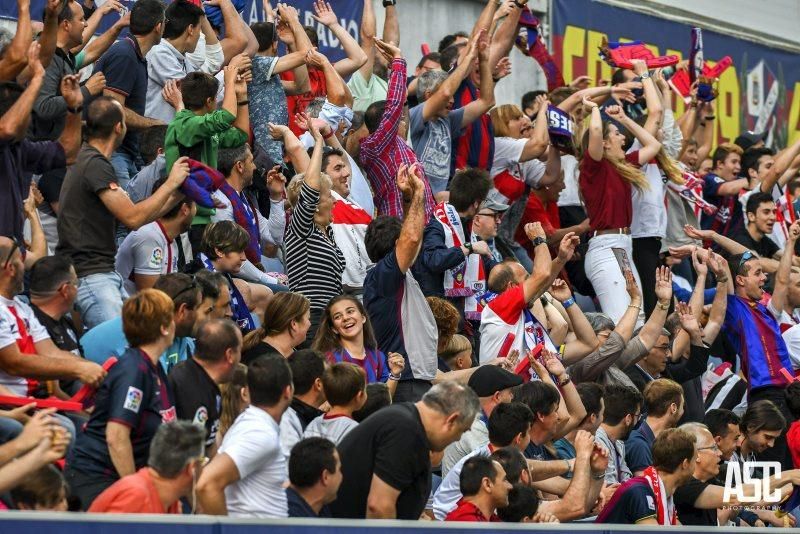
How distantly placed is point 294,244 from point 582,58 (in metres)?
8.78

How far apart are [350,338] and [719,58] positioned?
12.2 meters

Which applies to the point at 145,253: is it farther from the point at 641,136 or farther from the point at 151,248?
the point at 641,136

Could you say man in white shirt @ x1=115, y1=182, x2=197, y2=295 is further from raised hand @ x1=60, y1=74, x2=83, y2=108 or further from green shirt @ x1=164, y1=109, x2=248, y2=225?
raised hand @ x1=60, y1=74, x2=83, y2=108

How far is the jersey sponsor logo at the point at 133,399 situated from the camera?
6184 mm

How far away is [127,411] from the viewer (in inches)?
244

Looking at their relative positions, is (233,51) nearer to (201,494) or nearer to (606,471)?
(606,471)

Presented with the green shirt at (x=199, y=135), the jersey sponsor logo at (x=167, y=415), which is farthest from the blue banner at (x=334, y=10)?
the jersey sponsor logo at (x=167, y=415)

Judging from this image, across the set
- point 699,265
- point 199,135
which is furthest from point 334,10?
point 199,135

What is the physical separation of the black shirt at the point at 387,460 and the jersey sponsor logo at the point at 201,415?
61 cm

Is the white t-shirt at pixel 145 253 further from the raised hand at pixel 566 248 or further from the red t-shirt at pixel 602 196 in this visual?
the red t-shirt at pixel 602 196

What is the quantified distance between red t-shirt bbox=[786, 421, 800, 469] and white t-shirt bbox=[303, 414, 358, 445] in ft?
14.4

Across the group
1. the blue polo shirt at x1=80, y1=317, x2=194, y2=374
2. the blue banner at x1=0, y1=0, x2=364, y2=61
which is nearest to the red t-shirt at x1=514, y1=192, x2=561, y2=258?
the blue banner at x1=0, y1=0, x2=364, y2=61

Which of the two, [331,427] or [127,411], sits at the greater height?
[127,411]

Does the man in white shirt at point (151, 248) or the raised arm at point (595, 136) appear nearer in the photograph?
the man in white shirt at point (151, 248)
